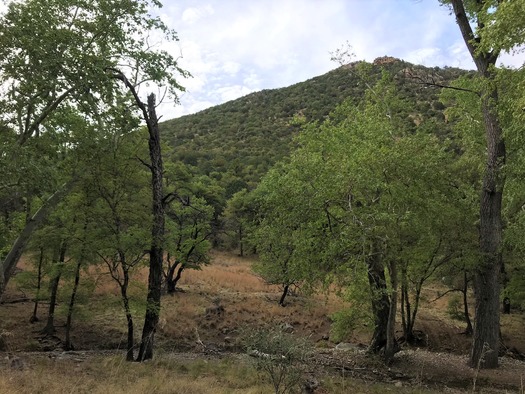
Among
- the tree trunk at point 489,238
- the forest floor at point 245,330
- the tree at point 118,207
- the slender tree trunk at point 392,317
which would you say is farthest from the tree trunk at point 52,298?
the tree trunk at point 489,238

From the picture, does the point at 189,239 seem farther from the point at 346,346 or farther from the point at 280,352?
the point at 280,352

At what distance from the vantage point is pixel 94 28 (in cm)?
1106

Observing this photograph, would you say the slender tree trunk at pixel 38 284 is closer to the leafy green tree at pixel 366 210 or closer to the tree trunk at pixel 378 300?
the leafy green tree at pixel 366 210

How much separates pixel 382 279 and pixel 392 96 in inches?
276

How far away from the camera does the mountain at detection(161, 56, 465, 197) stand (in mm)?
49625

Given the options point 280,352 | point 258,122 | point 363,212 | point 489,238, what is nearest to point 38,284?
point 363,212

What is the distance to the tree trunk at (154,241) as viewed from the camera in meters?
11.4

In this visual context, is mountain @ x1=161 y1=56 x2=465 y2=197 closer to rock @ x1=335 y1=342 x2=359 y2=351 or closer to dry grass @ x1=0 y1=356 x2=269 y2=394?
rock @ x1=335 y1=342 x2=359 y2=351

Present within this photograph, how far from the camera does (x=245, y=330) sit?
11.5 meters

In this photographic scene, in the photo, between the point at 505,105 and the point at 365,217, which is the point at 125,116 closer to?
the point at 365,217

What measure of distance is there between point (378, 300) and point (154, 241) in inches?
259

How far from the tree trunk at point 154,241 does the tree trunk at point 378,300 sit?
18.6 ft

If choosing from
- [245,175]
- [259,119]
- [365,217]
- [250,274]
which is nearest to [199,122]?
[259,119]

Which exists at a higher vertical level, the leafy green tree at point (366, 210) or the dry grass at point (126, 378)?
the leafy green tree at point (366, 210)
